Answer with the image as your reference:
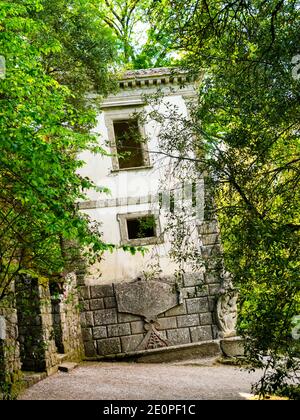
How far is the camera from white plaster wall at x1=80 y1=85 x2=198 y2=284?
1236cm

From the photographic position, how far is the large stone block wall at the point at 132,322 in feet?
38.6

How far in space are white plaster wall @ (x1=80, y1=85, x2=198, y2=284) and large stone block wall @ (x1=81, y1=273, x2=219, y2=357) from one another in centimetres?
54

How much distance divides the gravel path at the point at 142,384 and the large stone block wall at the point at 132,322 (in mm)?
1521

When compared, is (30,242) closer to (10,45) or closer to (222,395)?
(10,45)

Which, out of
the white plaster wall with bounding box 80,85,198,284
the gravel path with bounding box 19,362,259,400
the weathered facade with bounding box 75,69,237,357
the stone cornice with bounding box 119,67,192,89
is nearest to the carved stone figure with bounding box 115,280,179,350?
the weathered facade with bounding box 75,69,237,357

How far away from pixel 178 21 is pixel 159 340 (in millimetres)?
8759

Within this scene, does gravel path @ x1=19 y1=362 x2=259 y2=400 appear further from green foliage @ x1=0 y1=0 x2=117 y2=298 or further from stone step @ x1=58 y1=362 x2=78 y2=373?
green foliage @ x1=0 y1=0 x2=117 y2=298

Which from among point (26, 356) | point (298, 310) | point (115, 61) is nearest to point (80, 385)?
point (26, 356)

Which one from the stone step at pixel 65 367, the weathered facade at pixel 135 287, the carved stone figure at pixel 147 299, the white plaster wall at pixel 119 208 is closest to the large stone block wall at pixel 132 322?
the weathered facade at pixel 135 287

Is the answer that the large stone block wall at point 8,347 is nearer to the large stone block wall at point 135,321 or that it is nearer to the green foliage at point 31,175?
the green foliage at point 31,175

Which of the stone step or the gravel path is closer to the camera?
the gravel path

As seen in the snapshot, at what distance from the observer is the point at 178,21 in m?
5.19

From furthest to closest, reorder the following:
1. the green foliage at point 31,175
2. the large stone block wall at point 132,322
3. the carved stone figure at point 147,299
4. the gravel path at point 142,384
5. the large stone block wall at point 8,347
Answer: the carved stone figure at point 147,299 → the large stone block wall at point 132,322 → the gravel path at point 142,384 → the large stone block wall at point 8,347 → the green foliage at point 31,175
